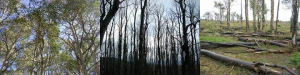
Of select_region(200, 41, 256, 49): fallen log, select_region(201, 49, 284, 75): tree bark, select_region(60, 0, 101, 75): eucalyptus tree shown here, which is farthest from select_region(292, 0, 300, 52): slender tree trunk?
select_region(60, 0, 101, 75): eucalyptus tree

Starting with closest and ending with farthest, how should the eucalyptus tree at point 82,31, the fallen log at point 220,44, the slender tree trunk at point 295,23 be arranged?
1. the slender tree trunk at point 295,23
2. the fallen log at point 220,44
3. the eucalyptus tree at point 82,31

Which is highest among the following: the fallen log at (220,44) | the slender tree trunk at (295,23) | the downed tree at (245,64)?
the slender tree trunk at (295,23)

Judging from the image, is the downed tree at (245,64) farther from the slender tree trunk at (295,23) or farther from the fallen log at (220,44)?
the slender tree trunk at (295,23)

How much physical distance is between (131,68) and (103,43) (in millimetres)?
236

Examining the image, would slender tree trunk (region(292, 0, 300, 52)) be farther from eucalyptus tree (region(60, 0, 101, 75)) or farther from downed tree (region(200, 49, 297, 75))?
eucalyptus tree (region(60, 0, 101, 75))

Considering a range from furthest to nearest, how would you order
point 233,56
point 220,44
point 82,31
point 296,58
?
point 82,31, point 220,44, point 233,56, point 296,58

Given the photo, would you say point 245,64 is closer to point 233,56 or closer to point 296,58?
point 233,56

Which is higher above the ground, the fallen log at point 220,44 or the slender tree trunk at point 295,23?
the slender tree trunk at point 295,23

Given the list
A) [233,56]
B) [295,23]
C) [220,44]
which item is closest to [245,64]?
[233,56]

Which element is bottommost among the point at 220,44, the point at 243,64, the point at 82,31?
the point at 243,64

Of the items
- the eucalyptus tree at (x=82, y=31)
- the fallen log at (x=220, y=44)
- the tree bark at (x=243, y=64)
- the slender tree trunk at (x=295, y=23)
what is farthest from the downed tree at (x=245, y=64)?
the eucalyptus tree at (x=82, y=31)

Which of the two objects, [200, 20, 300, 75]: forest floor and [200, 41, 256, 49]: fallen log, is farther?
[200, 41, 256, 49]: fallen log

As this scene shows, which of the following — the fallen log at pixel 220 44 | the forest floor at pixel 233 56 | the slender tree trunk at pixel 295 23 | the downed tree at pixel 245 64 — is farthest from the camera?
the fallen log at pixel 220 44

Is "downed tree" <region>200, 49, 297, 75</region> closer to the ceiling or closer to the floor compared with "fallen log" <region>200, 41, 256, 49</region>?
closer to the floor
